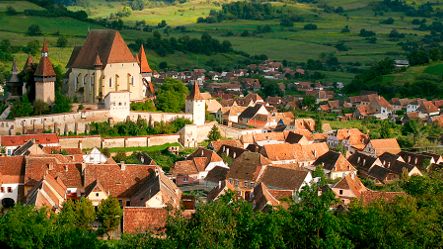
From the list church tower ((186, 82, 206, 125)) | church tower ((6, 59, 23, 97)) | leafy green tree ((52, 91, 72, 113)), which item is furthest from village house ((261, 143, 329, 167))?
church tower ((6, 59, 23, 97))

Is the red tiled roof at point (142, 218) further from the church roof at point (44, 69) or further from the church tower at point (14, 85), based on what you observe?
the church tower at point (14, 85)

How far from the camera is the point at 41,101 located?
2405 inches

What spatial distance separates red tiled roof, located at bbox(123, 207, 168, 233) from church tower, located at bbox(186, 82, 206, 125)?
26.6 meters

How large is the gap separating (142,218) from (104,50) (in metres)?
27.1

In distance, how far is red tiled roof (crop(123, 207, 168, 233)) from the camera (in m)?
39.1

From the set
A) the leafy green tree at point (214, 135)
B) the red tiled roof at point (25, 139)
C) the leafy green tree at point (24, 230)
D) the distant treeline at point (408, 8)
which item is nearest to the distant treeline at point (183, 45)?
the leafy green tree at point (214, 135)

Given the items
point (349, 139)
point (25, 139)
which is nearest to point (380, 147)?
point (349, 139)

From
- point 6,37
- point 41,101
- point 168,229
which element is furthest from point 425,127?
point 6,37

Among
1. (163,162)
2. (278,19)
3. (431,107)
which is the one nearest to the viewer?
(163,162)

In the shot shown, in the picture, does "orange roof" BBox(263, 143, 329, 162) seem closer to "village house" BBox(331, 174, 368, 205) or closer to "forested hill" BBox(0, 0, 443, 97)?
"village house" BBox(331, 174, 368, 205)

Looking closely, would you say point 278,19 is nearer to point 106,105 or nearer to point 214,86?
point 214,86

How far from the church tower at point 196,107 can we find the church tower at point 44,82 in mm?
10946

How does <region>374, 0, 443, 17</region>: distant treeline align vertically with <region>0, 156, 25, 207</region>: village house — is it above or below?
above

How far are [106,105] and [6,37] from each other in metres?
51.2
